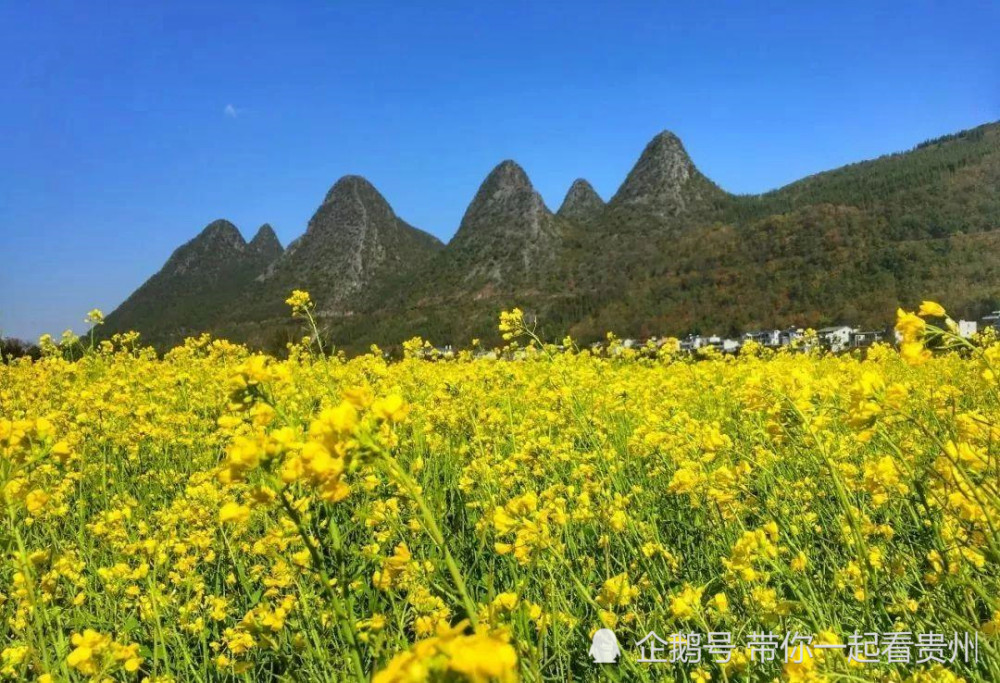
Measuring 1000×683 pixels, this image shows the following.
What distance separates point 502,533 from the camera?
1.92 metres

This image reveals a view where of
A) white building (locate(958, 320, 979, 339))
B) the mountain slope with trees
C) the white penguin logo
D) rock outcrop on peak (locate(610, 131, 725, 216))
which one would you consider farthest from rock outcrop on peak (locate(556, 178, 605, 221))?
the white penguin logo

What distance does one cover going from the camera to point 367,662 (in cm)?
220

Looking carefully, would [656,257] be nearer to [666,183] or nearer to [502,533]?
[666,183]

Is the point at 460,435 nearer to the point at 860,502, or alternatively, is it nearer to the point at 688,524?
the point at 688,524

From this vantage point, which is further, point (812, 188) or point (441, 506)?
point (812, 188)

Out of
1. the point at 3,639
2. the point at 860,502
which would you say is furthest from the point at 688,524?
the point at 3,639

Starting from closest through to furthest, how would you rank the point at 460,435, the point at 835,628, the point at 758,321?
the point at 835,628, the point at 460,435, the point at 758,321

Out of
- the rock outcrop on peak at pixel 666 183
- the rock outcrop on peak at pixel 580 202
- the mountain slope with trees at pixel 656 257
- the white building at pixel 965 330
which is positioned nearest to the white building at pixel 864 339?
the mountain slope with trees at pixel 656 257

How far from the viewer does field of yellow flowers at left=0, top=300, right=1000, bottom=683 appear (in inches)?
56.7

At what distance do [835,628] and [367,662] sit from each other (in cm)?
151

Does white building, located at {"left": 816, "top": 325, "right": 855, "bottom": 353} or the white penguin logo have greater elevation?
the white penguin logo

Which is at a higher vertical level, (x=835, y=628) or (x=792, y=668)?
(x=792, y=668)

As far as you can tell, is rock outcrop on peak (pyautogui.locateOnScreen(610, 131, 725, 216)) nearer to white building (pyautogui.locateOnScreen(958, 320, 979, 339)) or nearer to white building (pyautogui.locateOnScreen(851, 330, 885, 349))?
white building (pyautogui.locateOnScreen(851, 330, 885, 349))

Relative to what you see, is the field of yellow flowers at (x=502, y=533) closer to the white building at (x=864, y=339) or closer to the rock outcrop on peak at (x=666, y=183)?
the white building at (x=864, y=339)
